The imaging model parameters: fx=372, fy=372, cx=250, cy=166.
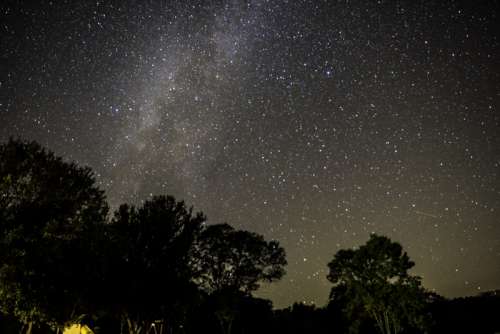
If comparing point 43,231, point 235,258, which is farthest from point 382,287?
point 43,231

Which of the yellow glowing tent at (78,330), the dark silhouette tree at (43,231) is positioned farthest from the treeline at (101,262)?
the yellow glowing tent at (78,330)

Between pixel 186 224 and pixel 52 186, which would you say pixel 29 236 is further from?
pixel 186 224

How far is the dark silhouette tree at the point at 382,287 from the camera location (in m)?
35.7

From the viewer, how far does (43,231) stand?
17.7 metres

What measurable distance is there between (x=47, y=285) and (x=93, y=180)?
580 centimetres

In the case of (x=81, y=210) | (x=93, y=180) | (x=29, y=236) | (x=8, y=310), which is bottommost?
(x=8, y=310)

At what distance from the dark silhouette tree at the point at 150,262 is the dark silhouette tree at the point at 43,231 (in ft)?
6.77

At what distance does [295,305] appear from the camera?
7100cm

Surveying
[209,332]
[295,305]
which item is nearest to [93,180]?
[209,332]

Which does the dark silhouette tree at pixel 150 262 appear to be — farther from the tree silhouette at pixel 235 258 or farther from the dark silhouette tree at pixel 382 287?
the dark silhouette tree at pixel 382 287

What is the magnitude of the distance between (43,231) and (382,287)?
3105 cm

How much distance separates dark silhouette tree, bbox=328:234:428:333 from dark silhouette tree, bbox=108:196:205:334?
20233 mm

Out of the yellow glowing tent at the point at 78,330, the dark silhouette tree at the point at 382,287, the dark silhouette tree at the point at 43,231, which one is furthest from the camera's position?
the dark silhouette tree at the point at 382,287

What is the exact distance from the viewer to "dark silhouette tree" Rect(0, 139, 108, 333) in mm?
17047
